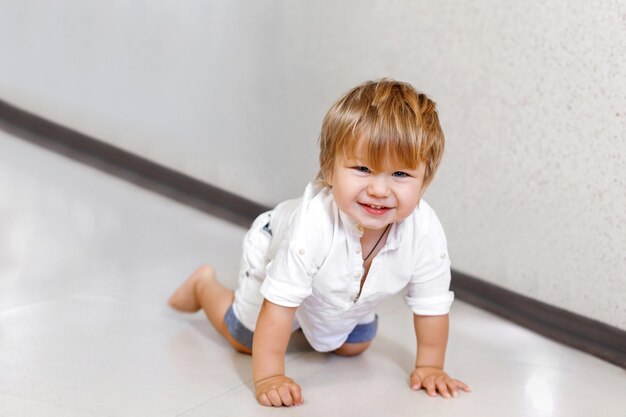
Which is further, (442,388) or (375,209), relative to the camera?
(442,388)

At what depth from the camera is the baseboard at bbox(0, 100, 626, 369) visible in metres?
1.97

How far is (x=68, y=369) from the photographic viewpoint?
5.36ft

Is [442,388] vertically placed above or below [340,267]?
below

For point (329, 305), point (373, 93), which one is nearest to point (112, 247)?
point (329, 305)

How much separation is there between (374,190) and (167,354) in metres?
0.59

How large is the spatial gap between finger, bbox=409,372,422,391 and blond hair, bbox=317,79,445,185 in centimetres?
40

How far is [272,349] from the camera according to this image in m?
1.55

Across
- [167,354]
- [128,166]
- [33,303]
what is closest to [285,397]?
[167,354]

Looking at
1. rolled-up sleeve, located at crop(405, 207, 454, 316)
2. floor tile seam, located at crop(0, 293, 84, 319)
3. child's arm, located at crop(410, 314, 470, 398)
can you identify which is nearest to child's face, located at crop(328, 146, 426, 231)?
rolled-up sleeve, located at crop(405, 207, 454, 316)

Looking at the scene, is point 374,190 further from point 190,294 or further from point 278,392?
point 190,294

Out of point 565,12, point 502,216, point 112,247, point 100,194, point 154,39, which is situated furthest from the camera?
point 154,39

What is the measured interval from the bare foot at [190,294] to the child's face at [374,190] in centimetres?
59

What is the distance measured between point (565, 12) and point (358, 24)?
0.67 metres

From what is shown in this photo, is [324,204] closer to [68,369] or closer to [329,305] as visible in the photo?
[329,305]
